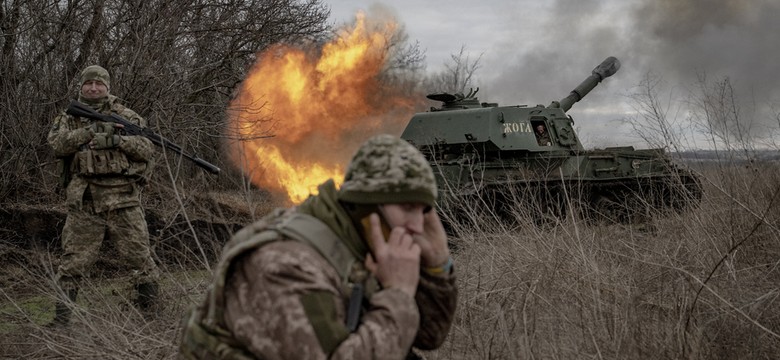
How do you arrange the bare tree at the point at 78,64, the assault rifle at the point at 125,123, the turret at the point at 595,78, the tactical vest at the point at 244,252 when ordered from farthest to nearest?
the turret at the point at 595,78 → the bare tree at the point at 78,64 → the assault rifle at the point at 125,123 → the tactical vest at the point at 244,252

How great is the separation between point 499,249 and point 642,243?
4.11ft

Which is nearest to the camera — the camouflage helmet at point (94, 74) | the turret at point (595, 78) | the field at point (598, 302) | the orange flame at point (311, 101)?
the field at point (598, 302)

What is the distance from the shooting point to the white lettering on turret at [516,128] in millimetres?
11219

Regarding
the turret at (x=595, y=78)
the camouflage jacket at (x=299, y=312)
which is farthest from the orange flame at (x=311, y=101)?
the camouflage jacket at (x=299, y=312)

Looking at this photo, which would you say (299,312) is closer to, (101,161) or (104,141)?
(104,141)

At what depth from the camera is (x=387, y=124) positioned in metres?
19.3

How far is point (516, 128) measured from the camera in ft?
37.1

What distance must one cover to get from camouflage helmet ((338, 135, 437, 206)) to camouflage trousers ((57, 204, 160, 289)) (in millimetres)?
3766

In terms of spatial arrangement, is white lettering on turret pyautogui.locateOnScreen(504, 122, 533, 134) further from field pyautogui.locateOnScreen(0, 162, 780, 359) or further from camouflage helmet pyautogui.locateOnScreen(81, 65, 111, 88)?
Answer: camouflage helmet pyautogui.locateOnScreen(81, 65, 111, 88)

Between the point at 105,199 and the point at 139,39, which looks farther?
the point at 139,39

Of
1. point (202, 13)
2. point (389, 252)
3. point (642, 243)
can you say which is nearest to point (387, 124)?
point (202, 13)

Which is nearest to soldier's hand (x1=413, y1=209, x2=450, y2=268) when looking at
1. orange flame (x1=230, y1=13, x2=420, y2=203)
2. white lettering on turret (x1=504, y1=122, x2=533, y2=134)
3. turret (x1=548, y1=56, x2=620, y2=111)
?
white lettering on turret (x1=504, y1=122, x2=533, y2=134)

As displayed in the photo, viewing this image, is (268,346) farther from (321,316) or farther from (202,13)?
(202,13)

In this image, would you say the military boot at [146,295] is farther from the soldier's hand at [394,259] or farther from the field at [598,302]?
the soldier's hand at [394,259]
